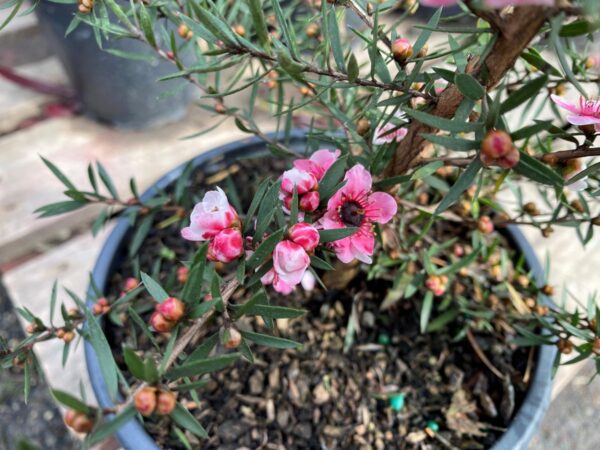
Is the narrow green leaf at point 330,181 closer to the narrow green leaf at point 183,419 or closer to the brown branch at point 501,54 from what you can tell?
the brown branch at point 501,54

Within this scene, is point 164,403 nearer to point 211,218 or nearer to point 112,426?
point 112,426

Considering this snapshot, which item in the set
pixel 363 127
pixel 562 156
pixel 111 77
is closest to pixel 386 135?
pixel 363 127

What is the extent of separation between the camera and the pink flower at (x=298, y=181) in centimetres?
45

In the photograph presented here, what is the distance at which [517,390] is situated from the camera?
29.5 inches

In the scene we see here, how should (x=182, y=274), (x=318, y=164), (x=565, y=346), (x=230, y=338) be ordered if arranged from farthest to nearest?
(x=182, y=274) < (x=565, y=346) < (x=318, y=164) < (x=230, y=338)

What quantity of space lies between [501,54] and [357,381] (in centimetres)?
57

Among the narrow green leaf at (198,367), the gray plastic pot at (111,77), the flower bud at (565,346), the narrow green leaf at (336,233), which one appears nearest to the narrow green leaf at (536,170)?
the narrow green leaf at (336,233)

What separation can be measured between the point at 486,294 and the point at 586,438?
54 centimetres

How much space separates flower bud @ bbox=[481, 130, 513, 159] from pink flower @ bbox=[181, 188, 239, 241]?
0.67 ft

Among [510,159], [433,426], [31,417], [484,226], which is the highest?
[510,159]

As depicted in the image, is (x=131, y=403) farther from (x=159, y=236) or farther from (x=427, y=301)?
(x=159, y=236)

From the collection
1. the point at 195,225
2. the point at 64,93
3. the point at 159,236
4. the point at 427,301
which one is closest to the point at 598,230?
the point at 427,301

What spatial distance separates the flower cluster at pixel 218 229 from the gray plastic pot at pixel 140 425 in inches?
11.4

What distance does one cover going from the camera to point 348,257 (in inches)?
18.7
